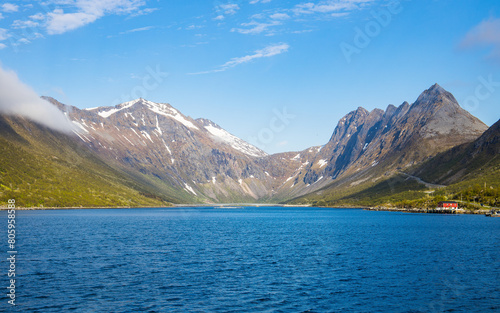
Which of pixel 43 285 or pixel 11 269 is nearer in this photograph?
pixel 43 285

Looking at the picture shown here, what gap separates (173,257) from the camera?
83.3 metres

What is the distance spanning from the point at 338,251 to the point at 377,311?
47485 mm

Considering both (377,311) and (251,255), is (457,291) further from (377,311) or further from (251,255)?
(251,255)

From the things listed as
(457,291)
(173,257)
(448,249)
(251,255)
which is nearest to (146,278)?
(173,257)

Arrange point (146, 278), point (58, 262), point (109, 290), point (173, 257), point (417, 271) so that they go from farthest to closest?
point (173, 257) < point (58, 262) < point (417, 271) < point (146, 278) < point (109, 290)

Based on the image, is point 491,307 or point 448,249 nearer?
point 491,307

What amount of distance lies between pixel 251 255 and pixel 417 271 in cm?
3218

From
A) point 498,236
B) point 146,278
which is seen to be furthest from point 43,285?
point 498,236

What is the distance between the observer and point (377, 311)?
46500 millimetres

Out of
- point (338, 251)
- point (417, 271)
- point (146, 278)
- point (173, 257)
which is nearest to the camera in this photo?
point (146, 278)

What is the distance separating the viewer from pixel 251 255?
8669 cm

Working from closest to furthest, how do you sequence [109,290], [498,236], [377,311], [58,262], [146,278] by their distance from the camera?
[377,311], [109,290], [146,278], [58,262], [498,236]

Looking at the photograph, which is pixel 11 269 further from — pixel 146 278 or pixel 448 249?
pixel 448 249

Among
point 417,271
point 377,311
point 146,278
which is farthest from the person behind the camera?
point 417,271
